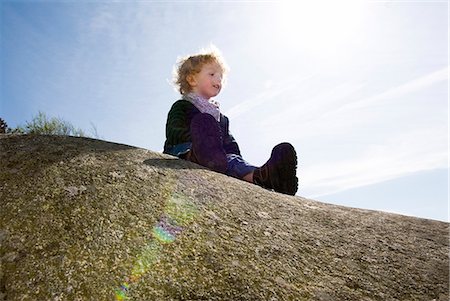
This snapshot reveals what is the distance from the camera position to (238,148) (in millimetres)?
5422

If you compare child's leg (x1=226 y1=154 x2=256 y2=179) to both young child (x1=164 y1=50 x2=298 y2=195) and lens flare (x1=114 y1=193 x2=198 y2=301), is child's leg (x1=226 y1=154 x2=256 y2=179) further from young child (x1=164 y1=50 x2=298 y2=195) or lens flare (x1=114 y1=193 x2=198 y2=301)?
lens flare (x1=114 y1=193 x2=198 y2=301)

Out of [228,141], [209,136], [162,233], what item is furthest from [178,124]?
[162,233]

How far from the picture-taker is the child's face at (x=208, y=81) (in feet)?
18.1

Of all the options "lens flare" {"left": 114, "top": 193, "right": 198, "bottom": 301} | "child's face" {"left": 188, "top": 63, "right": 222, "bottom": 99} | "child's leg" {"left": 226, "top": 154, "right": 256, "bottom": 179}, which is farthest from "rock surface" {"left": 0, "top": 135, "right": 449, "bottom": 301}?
"child's face" {"left": 188, "top": 63, "right": 222, "bottom": 99}

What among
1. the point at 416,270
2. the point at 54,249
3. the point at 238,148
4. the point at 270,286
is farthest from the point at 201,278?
the point at 238,148

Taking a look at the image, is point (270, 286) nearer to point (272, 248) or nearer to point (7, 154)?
point (272, 248)

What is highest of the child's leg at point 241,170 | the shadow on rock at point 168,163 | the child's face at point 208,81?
the child's face at point 208,81

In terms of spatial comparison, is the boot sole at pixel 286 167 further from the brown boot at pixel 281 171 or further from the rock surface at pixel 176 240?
the rock surface at pixel 176 240

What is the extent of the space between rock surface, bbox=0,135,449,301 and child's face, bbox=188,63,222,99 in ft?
8.75

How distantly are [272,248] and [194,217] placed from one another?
517 mm

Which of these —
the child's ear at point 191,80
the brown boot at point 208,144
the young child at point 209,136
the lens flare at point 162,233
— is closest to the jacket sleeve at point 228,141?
the young child at point 209,136

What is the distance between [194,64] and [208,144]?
2.39m

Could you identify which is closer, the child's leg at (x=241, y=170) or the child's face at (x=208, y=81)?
the child's leg at (x=241, y=170)

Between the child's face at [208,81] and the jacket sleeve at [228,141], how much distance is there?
41 cm
